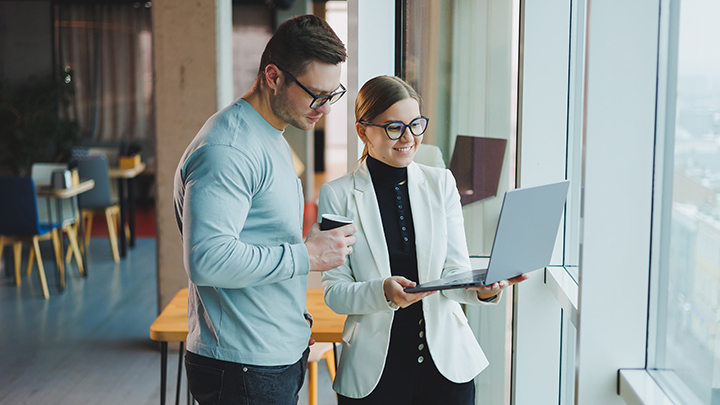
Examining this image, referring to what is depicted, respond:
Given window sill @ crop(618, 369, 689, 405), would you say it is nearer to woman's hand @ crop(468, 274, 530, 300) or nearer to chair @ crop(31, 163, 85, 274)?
woman's hand @ crop(468, 274, 530, 300)

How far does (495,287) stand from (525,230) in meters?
0.17

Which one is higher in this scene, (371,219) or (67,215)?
(371,219)

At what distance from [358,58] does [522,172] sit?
2.61 feet

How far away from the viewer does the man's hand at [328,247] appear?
1434mm

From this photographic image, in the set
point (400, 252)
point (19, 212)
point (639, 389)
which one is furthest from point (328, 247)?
point (19, 212)

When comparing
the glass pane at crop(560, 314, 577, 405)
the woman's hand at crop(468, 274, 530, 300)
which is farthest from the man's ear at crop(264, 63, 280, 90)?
the glass pane at crop(560, 314, 577, 405)

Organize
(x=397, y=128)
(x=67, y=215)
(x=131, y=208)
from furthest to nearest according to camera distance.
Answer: (x=131, y=208) < (x=67, y=215) < (x=397, y=128)

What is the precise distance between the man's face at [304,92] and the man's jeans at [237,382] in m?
0.60

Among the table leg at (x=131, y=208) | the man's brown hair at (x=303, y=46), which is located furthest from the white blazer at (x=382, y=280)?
the table leg at (x=131, y=208)

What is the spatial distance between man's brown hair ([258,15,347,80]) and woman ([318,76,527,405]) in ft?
0.81

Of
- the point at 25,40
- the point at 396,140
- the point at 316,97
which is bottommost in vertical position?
the point at 396,140

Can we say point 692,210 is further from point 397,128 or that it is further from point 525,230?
point 397,128

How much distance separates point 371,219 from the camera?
165 centimetres

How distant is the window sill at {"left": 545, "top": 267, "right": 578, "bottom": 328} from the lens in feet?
5.73
